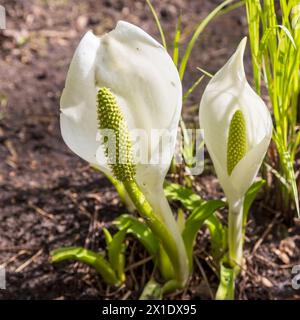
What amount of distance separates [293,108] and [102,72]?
38cm

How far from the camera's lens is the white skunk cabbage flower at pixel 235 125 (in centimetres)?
94

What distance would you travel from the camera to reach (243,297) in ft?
3.92

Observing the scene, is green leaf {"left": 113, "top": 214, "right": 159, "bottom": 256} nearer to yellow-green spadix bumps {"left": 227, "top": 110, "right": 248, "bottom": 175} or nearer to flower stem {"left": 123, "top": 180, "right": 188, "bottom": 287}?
flower stem {"left": 123, "top": 180, "right": 188, "bottom": 287}

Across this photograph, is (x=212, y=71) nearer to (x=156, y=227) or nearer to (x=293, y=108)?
(x=293, y=108)

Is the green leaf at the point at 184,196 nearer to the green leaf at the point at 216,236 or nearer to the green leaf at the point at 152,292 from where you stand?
the green leaf at the point at 216,236

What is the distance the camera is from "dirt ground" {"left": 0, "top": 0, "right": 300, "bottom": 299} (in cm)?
122

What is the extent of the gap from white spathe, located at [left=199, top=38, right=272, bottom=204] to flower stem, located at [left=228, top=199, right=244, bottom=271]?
1.9 inches

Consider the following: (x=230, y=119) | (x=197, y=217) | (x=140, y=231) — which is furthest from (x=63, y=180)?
(x=230, y=119)

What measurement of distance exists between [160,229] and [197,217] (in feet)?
0.28

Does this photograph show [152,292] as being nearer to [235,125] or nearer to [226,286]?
[226,286]

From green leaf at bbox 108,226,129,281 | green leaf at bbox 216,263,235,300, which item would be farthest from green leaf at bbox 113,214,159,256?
green leaf at bbox 216,263,235,300

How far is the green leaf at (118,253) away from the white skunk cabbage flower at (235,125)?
8.7 inches

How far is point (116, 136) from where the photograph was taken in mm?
901

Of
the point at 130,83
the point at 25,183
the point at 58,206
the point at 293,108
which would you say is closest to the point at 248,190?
the point at 293,108
